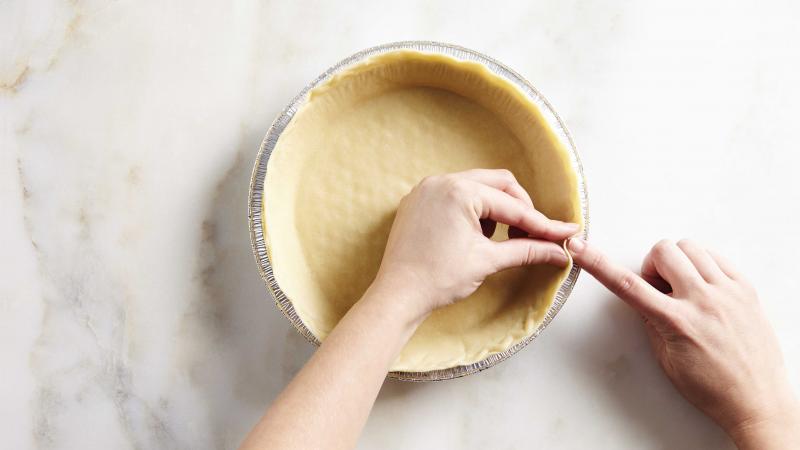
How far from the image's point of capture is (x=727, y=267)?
0.83m

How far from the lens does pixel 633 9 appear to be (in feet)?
2.93

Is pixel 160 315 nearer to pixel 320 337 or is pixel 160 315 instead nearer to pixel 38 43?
pixel 320 337

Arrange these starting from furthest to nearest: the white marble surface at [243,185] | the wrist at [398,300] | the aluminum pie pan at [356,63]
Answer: the white marble surface at [243,185] → the aluminum pie pan at [356,63] → the wrist at [398,300]

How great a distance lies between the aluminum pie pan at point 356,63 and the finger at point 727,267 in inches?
8.5

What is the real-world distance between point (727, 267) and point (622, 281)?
→ 19 centimetres

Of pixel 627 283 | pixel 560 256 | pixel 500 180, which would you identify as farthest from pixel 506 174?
pixel 627 283

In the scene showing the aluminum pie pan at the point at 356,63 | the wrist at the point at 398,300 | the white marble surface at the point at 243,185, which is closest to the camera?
the wrist at the point at 398,300

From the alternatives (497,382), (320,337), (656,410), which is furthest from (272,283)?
(656,410)

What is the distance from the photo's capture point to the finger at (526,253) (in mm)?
679

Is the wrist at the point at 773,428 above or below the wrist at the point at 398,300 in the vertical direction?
above

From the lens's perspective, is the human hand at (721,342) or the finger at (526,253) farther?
the human hand at (721,342)

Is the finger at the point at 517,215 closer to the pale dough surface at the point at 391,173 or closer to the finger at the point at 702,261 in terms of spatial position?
the pale dough surface at the point at 391,173

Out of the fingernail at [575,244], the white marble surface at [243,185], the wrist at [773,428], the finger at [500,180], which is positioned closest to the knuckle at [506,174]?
the finger at [500,180]

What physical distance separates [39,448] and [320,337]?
500 mm
